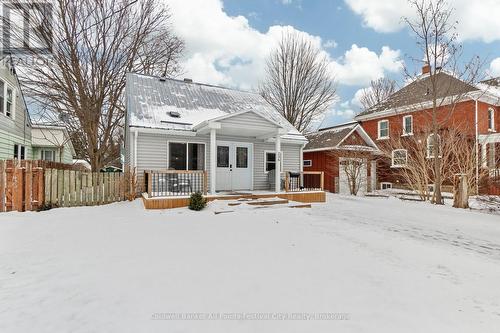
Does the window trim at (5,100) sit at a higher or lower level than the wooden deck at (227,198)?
higher

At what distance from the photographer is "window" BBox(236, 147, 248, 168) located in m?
11.3

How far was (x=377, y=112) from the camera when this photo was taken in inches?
755

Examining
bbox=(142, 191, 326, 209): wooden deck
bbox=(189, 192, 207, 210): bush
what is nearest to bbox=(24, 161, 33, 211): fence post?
bbox=(142, 191, 326, 209): wooden deck

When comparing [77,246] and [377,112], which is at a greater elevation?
[377,112]

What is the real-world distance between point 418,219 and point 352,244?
165 inches

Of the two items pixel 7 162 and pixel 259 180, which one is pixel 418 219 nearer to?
pixel 259 180

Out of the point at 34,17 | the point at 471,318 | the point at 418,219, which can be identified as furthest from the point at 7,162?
the point at 418,219

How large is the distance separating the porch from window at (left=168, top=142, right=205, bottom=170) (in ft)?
2.17

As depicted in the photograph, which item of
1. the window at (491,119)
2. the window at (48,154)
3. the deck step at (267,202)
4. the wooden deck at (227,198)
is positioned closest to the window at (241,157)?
the wooden deck at (227,198)

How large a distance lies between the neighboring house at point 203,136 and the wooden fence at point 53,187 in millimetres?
1001

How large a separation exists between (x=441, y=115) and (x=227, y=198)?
611 inches

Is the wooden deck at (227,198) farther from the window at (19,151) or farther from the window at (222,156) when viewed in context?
the window at (19,151)

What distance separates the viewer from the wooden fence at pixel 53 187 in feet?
23.7

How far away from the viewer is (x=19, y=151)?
522 inches
